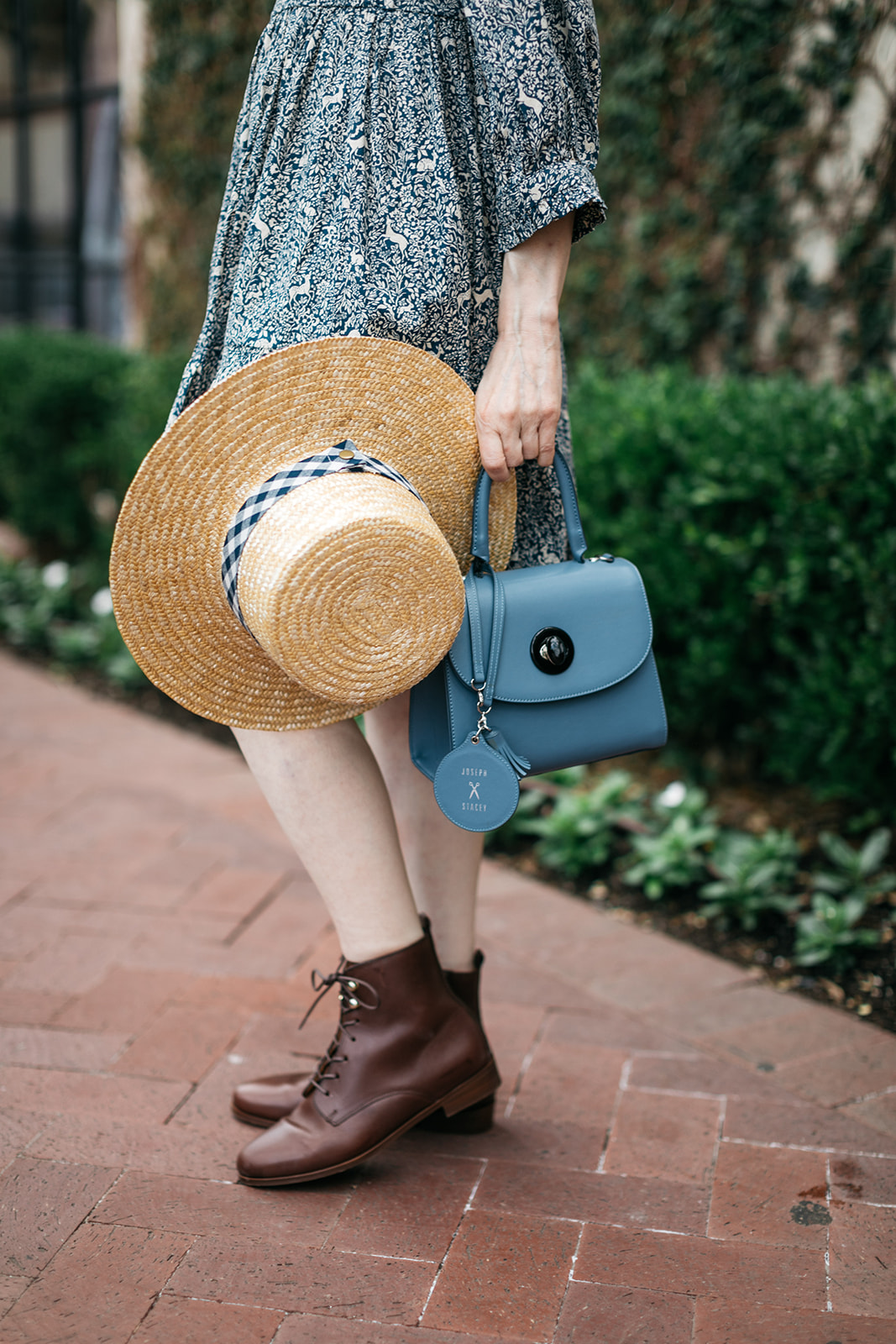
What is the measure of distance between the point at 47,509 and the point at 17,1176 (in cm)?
478

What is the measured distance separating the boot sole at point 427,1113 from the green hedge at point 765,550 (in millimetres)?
1348

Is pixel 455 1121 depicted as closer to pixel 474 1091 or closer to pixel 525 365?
pixel 474 1091

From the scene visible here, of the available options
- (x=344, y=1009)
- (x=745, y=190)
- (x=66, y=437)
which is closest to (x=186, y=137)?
(x=66, y=437)

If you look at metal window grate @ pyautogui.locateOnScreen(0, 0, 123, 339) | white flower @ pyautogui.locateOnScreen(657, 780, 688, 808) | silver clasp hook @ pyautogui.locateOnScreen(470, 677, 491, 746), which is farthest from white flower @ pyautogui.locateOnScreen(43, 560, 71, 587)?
silver clasp hook @ pyautogui.locateOnScreen(470, 677, 491, 746)

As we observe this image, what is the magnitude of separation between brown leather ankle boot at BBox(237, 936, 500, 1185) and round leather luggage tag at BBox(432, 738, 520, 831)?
26cm

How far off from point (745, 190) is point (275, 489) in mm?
3251

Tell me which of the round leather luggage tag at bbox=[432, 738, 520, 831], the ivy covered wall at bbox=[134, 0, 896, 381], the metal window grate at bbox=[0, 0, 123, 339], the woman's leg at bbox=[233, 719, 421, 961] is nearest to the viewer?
the round leather luggage tag at bbox=[432, 738, 520, 831]

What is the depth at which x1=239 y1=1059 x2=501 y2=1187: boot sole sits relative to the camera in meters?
1.59

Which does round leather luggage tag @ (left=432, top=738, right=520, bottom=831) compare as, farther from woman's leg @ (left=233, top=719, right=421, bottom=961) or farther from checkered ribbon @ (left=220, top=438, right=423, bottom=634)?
checkered ribbon @ (left=220, top=438, right=423, bottom=634)

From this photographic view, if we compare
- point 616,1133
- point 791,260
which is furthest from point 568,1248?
point 791,260

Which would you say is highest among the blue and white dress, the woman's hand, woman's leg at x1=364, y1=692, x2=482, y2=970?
the blue and white dress

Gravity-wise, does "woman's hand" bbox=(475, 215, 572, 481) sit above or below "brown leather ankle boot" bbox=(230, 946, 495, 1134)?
above

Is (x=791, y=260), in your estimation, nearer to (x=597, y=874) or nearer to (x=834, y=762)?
(x=834, y=762)

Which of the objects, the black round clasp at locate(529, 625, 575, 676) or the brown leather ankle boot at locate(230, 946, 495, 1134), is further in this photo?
the brown leather ankle boot at locate(230, 946, 495, 1134)
